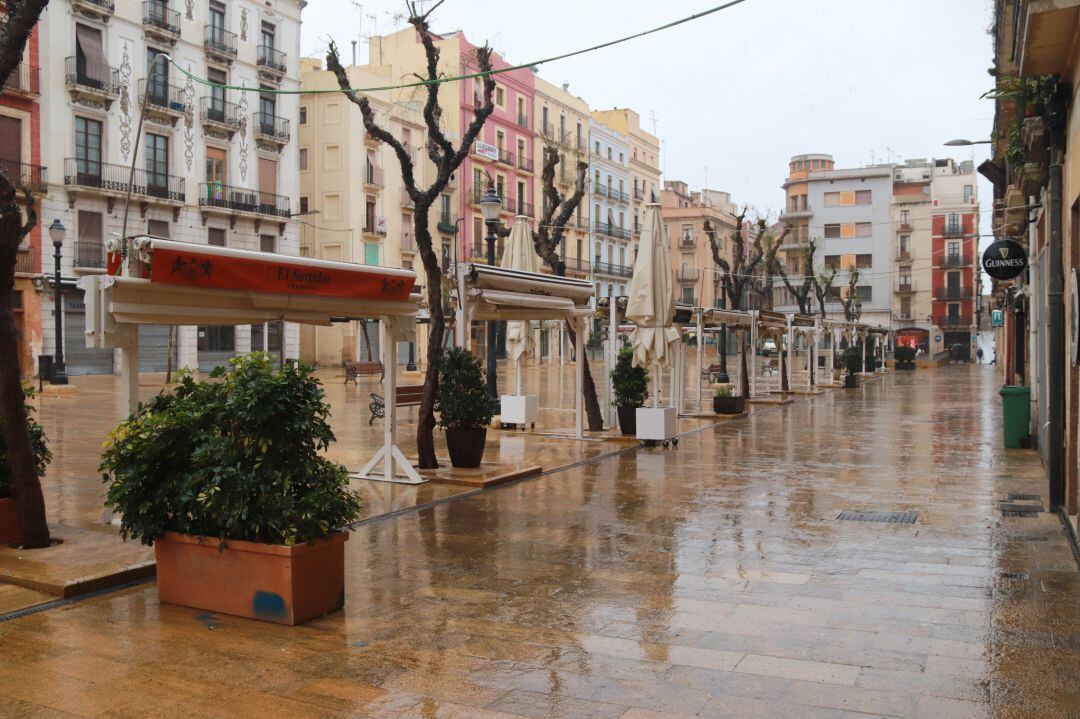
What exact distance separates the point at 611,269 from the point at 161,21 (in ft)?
134

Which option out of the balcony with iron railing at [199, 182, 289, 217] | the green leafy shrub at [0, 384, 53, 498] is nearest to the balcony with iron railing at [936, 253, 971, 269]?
the balcony with iron railing at [199, 182, 289, 217]

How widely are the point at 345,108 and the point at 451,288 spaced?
36.3 m

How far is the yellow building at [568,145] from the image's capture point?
6166 cm

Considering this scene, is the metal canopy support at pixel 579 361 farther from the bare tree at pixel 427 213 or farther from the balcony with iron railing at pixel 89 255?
the balcony with iron railing at pixel 89 255

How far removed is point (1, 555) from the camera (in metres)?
6.36

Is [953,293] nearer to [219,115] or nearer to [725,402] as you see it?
[219,115]

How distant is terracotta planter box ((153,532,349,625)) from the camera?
16.9ft

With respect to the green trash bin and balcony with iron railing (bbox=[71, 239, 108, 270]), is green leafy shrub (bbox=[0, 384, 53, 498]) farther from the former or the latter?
balcony with iron railing (bbox=[71, 239, 108, 270])

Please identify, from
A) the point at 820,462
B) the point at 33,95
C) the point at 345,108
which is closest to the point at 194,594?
the point at 820,462

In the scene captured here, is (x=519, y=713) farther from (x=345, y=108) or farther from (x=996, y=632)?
(x=345, y=108)

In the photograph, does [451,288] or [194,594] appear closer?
[194,594]

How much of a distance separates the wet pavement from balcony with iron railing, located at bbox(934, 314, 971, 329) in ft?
237

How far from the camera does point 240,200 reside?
132ft

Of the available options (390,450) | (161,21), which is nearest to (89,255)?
(161,21)
